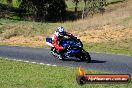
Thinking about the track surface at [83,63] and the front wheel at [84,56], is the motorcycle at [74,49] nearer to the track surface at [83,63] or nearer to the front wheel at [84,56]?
the front wheel at [84,56]

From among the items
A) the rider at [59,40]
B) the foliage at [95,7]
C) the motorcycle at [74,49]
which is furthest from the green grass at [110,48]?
the foliage at [95,7]

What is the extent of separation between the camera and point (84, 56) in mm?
20203

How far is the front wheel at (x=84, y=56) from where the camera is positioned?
65.6 feet

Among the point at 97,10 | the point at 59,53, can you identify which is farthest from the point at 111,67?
the point at 97,10

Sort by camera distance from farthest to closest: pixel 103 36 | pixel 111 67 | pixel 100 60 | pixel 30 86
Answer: pixel 103 36
pixel 100 60
pixel 111 67
pixel 30 86

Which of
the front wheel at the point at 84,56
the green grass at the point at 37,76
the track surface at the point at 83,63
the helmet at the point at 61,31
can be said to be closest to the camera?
the green grass at the point at 37,76

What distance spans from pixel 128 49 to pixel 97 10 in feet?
182

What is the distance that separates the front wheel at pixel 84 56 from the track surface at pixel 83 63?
0.28m

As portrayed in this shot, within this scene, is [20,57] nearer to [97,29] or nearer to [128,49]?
[128,49]

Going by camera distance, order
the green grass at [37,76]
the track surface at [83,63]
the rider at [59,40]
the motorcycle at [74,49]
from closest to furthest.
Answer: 1. the green grass at [37,76]
2. the track surface at [83,63]
3. the motorcycle at [74,49]
4. the rider at [59,40]

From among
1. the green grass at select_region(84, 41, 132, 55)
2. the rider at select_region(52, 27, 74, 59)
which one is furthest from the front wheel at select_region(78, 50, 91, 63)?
the green grass at select_region(84, 41, 132, 55)

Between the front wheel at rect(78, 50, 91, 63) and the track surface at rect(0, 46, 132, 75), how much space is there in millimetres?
278

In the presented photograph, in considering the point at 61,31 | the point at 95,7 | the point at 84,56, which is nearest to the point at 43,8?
the point at 95,7

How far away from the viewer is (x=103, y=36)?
30.2 m
